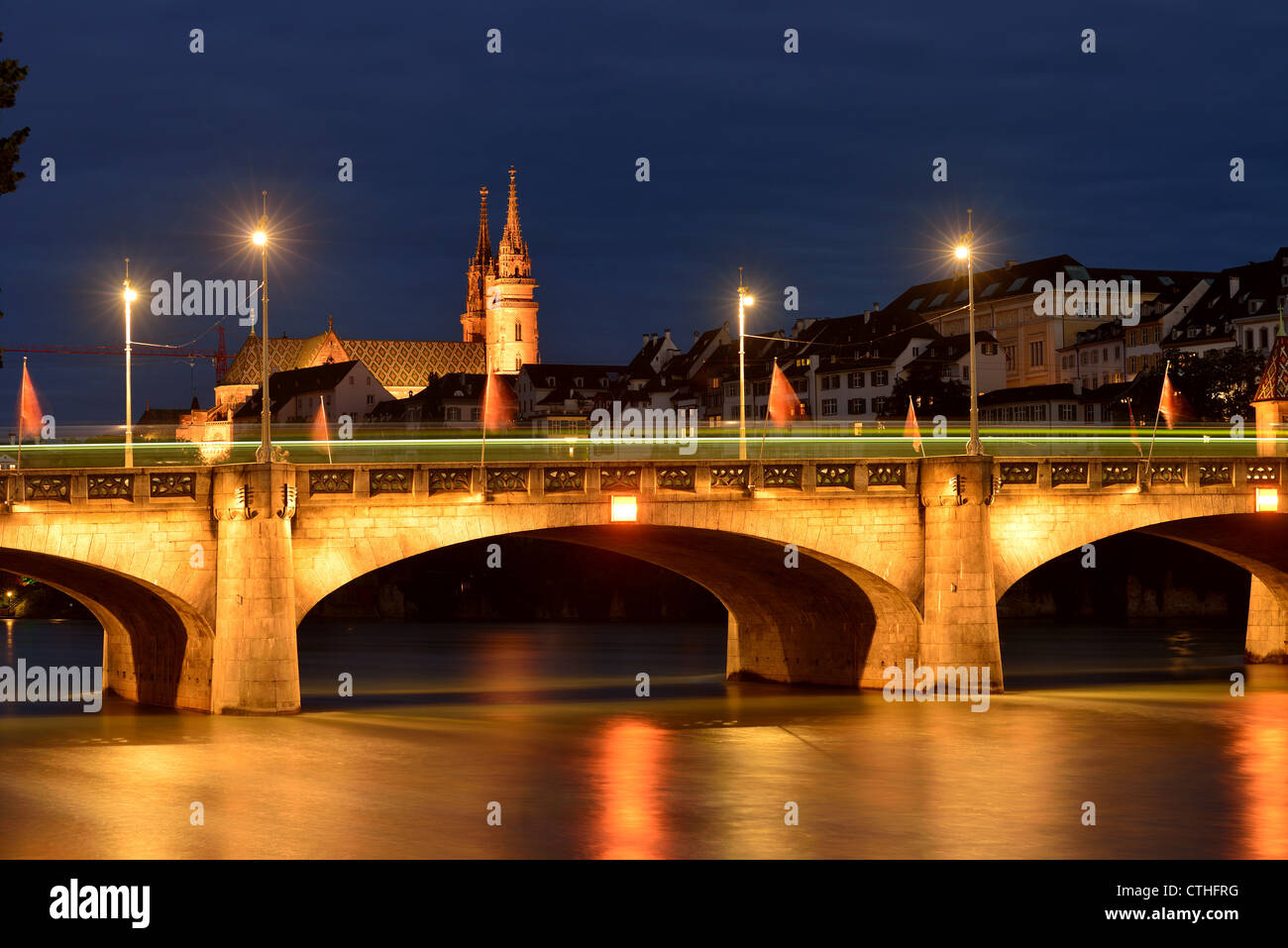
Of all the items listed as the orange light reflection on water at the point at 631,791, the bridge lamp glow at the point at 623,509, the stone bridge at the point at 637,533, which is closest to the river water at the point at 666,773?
the orange light reflection on water at the point at 631,791

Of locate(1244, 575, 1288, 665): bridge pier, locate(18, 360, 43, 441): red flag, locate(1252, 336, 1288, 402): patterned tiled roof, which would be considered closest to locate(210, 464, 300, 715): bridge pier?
locate(18, 360, 43, 441): red flag

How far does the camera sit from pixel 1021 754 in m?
38.3

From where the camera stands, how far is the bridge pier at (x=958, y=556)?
46250 millimetres

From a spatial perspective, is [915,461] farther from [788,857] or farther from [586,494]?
[788,857]

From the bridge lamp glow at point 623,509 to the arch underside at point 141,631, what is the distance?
33.6 feet

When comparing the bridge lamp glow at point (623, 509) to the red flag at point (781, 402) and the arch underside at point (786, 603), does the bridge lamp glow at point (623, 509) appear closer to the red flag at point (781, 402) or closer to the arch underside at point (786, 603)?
the arch underside at point (786, 603)

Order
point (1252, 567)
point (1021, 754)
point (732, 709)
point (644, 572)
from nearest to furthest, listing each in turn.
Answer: point (1021, 754), point (732, 709), point (1252, 567), point (644, 572)

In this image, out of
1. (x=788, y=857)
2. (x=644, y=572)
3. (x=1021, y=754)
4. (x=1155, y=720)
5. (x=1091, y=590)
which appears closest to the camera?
(x=788, y=857)

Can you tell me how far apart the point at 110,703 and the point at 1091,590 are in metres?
56.6

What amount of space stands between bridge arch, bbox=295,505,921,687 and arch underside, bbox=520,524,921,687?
31 millimetres

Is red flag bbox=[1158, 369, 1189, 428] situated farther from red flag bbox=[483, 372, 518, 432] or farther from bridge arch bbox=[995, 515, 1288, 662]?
red flag bbox=[483, 372, 518, 432]

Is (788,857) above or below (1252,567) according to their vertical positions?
below

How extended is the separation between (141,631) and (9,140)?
599 inches
